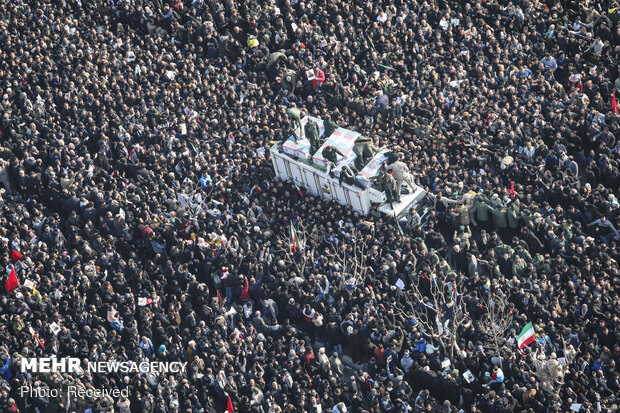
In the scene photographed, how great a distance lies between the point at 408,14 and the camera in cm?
5128

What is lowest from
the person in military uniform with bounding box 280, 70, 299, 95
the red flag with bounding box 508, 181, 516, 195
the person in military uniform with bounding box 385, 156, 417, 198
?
the person in military uniform with bounding box 280, 70, 299, 95

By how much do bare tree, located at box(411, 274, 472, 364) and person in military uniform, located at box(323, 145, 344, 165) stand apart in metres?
6.60

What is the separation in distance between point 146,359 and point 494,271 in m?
11.4

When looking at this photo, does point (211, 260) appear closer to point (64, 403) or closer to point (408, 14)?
point (64, 403)

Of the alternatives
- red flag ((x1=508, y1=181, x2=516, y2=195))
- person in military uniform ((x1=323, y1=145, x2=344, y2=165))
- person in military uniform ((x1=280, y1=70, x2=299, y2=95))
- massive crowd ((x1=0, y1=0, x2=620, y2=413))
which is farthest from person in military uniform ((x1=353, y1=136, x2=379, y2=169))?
person in military uniform ((x1=280, y1=70, x2=299, y2=95))

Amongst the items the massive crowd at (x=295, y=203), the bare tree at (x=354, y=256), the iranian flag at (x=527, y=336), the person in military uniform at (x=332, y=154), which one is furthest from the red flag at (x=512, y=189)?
the iranian flag at (x=527, y=336)

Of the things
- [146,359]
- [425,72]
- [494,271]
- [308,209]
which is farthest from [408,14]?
[146,359]

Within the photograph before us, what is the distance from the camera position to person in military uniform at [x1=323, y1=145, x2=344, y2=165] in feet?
145

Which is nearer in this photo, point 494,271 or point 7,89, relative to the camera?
point 494,271

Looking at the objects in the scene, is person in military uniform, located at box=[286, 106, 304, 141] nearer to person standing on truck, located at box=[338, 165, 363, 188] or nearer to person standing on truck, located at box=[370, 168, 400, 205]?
person standing on truck, located at box=[338, 165, 363, 188]

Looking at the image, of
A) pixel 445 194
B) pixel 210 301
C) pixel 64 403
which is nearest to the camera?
pixel 64 403

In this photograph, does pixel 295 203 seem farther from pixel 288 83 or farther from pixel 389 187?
pixel 288 83

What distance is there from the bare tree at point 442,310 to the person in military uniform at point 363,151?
6.33m

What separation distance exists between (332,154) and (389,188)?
2879 millimetres
